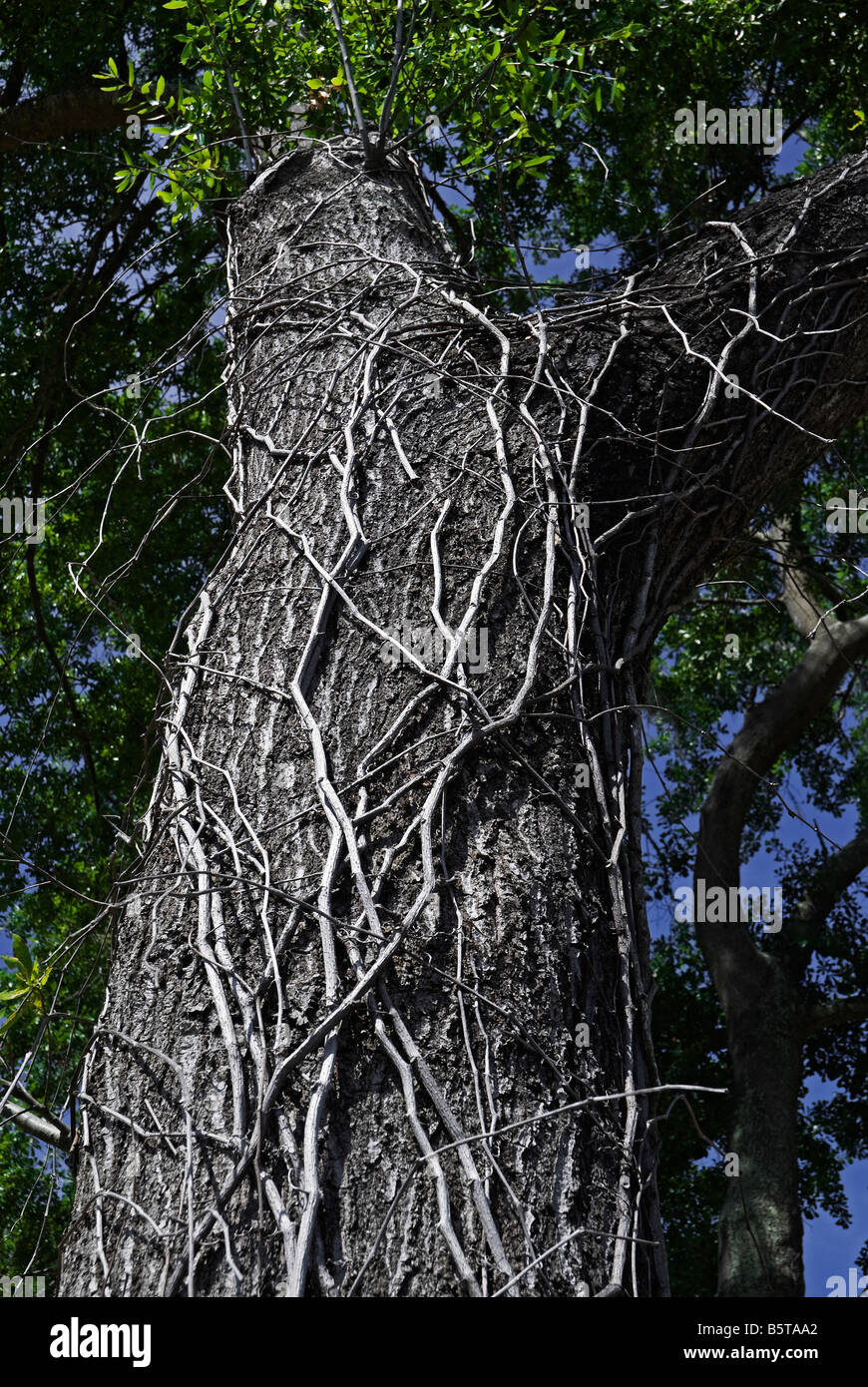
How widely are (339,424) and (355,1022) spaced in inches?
44.9

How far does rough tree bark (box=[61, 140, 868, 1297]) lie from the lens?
1.18 meters

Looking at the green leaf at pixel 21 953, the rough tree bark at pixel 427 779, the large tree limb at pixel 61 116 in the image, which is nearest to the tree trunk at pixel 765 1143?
the rough tree bark at pixel 427 779

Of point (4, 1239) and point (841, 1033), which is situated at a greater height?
point (841, 1033)

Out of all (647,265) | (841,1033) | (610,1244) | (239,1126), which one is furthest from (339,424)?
(841,1033)

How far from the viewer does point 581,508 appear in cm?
181

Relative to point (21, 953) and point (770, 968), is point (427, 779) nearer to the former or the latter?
point (21, 953)

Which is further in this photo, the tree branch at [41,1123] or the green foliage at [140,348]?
the green foliage at [140,348]

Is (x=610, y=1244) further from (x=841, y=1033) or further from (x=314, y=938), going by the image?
(x=841, y=1033)

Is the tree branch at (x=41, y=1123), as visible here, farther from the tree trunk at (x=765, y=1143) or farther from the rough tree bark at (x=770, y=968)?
the rough tree bark at (x=770, y=968)

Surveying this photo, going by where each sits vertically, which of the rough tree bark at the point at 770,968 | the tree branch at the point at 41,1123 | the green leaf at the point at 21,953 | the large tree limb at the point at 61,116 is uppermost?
the large tree limb at the point at 61,116

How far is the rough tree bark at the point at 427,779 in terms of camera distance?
118cm

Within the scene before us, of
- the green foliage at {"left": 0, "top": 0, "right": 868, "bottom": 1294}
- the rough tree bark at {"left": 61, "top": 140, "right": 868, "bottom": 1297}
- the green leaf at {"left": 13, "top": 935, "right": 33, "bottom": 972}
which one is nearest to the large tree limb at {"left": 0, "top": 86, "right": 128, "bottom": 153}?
the green foliage at {"left": 0, "top": 0, "right": 868, "bottom": 1294}

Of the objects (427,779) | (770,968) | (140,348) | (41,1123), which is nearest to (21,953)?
(41,1123)
